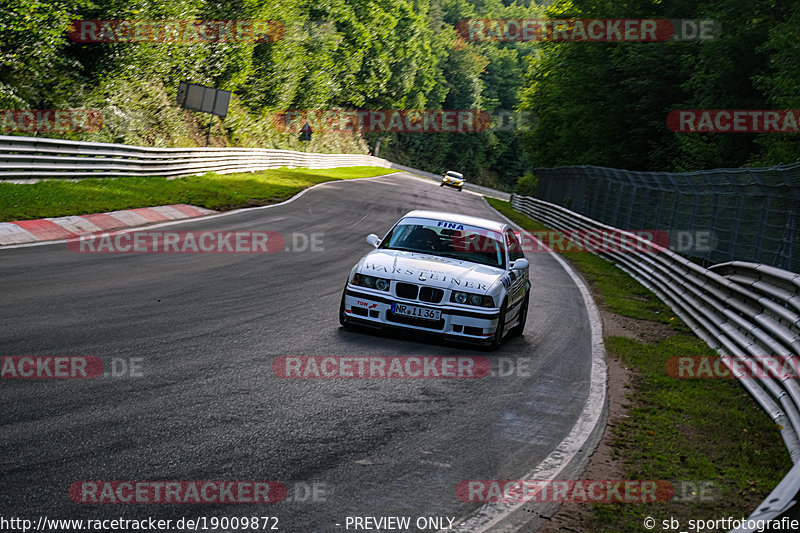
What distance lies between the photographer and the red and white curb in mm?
13802

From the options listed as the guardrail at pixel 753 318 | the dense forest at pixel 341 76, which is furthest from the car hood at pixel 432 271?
the dense forest at pixel 341 76

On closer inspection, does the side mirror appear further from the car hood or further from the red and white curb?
the red and white curb

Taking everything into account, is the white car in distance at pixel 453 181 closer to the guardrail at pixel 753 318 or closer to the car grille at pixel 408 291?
the guardrail at pixel 753 318

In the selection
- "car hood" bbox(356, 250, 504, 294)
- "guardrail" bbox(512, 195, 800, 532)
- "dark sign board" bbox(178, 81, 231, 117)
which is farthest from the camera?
"dark sign board" bbox(178, 81, 231, 117)

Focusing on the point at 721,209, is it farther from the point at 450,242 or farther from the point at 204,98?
the point at 204,98

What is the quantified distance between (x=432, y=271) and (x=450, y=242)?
113 cm

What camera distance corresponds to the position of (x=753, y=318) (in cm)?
989

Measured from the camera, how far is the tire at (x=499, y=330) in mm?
9711

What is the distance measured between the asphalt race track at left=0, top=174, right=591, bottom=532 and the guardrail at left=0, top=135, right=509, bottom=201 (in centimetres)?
629

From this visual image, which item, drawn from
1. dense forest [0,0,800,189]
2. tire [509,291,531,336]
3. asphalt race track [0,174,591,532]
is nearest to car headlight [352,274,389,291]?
asphalt race track [0,174,591,532]

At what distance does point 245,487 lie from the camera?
4.82 m

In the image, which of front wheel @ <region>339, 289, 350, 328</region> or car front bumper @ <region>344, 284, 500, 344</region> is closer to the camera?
car front bumper @ <region>344, 284, 500, 344</region>

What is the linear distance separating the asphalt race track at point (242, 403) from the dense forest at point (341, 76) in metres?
15.1

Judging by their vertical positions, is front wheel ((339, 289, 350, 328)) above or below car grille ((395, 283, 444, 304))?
below
